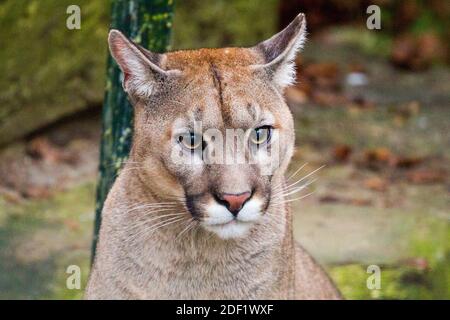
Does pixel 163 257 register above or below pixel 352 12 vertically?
below

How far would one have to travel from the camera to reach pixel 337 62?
13.9m

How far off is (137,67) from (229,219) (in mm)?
1018

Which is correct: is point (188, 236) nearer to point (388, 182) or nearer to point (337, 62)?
point (388, 182)

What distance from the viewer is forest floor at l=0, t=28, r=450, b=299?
9.04 m

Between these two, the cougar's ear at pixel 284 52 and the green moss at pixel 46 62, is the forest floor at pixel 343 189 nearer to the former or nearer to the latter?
the green moss at pixel 46 62

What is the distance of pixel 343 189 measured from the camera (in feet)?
35.4

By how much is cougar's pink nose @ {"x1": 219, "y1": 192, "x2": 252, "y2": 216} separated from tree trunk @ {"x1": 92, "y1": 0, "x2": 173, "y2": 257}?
5.74 feet

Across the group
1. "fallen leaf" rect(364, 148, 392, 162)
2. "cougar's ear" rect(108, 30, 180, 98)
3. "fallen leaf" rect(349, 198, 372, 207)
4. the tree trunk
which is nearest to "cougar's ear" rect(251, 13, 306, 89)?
"cougar's ear" rect(108, 30, 180, 98)

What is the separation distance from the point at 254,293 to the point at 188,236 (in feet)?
1.72

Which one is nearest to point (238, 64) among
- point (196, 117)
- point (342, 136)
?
point (196, 117)

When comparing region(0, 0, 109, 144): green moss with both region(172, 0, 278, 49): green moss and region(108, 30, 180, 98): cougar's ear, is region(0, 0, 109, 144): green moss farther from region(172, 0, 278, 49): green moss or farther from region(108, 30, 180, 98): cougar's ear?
region(108, 30, 180, 98): cougar's ear
